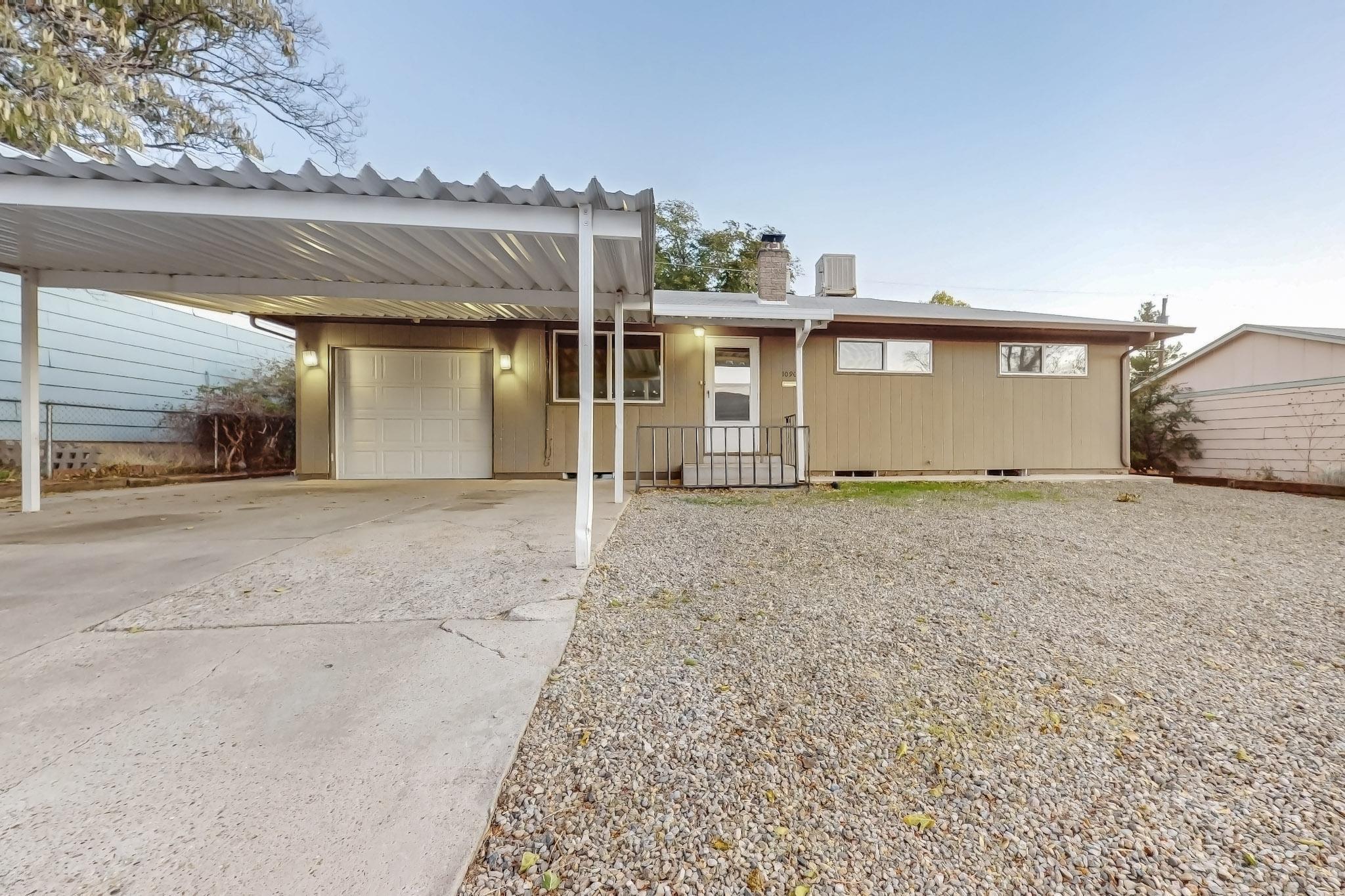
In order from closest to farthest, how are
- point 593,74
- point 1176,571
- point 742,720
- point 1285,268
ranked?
point 742,720
point 1176,571
point 593,74
point 1285,268

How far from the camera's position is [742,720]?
4.56 feet

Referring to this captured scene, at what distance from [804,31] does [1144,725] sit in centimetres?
1107

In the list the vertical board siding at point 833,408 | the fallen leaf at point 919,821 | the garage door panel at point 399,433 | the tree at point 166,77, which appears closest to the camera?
the fallen leaf at point 919,821

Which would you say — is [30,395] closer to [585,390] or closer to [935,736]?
[585,390]

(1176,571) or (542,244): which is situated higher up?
(542,244)

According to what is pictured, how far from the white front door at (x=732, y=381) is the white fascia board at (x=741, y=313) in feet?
3.30

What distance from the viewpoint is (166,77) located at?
6219 millimetres

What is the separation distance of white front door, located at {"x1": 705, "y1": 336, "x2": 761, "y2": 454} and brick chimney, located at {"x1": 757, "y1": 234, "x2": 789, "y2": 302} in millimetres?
686

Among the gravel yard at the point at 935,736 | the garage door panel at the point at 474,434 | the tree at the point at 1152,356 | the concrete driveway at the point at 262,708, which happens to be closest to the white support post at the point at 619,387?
the concrete driveway at the point at 262,708

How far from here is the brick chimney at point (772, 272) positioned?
7.24m

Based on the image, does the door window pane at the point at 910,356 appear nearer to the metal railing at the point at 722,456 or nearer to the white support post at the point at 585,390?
the metal railing at the point at 722,456

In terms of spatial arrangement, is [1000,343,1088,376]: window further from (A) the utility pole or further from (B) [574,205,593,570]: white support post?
(A) the utility pole

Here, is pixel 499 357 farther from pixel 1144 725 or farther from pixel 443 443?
pixel 1144 725

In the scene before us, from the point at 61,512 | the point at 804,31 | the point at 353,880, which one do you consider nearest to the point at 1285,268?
the point at 804,31
